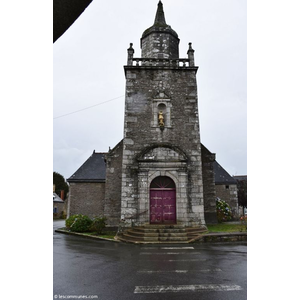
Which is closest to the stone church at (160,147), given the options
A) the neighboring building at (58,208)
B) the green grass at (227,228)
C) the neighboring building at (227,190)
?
the green grass at (227,228)

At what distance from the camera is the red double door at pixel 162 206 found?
12148mm

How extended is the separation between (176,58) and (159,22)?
2805 millimetres

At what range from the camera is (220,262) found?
257 inches

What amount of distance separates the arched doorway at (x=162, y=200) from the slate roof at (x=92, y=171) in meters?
7.92

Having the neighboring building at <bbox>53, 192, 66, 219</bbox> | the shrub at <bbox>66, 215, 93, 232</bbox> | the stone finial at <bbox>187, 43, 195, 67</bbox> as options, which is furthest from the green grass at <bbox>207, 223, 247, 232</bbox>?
the neighboring building at <bbox>53, 192, 66, 219</bbox>

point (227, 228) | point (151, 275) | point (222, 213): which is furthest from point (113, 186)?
point (151, 275)

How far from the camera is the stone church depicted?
12.2 meters

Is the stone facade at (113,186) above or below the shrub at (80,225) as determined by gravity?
above

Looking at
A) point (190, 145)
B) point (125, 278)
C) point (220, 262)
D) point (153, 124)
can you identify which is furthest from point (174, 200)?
point (125, 278)

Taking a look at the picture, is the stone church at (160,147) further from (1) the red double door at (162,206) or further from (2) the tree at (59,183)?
(2) the tree at (59,183)

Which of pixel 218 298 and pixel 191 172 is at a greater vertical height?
pixel 191 172

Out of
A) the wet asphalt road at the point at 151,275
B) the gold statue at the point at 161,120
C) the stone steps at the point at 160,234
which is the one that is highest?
the gold statue at the point at 161,120

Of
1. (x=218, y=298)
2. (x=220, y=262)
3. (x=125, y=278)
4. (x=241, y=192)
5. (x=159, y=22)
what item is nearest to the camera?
(x=218, y=298)

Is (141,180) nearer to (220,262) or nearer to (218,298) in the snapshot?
(220,262)
